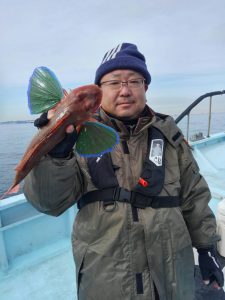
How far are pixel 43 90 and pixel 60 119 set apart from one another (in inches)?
10.1

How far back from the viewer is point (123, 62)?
2.08m

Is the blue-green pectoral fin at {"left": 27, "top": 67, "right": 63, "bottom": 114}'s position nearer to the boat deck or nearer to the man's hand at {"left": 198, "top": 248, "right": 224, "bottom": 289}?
the man's hand at {"left": 198, "top": 248, "right": 224, "bottom": 289}

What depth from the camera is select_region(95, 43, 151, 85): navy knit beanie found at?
2080 mm

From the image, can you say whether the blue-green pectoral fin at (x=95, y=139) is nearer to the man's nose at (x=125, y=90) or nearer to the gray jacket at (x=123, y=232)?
the gray jacket at (x=123, y=232)

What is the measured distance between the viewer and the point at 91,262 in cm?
188

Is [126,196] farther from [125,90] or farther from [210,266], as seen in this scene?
[210,266]

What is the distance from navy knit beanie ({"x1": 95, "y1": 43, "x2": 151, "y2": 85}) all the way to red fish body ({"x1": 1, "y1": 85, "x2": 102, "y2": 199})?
0.61m

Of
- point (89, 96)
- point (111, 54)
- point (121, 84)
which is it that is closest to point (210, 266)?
point (121, 84)

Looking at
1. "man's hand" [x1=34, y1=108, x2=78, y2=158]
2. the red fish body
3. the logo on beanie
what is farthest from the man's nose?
"man's hand" [x1=34, y1=108, x2=78, y2=158]

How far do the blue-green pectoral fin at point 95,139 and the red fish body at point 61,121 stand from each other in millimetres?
90

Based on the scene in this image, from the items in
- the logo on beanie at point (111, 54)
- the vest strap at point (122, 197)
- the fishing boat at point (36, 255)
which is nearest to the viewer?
the vest strap at point (122, 197)

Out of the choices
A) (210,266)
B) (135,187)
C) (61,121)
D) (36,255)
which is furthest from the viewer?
(36,255)

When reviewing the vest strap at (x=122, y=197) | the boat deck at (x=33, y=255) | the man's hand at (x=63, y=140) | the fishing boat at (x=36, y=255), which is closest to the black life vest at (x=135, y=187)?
the vest strap at (x=122, y=197)

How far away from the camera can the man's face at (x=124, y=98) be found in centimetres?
201
